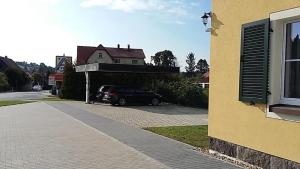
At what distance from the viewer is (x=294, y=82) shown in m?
7.94

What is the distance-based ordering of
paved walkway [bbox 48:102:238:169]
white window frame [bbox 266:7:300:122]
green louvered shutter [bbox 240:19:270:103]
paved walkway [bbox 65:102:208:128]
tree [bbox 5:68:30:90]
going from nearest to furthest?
white window frame [bbox 266:7:300:122]
green louvered shutter [bbox 240:19:270:103]
paved walkway [bbox 48:102:238:169]
paved walkway [bbox 65:102:208:128]
tree [bbox 5:68:30:90]

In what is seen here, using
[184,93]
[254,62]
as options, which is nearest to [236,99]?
[254,62]

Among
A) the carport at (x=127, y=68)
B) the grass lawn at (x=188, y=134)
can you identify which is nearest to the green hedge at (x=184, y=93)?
the carport at (x=127, y=68)

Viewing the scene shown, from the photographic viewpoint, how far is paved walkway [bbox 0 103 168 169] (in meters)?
9.26

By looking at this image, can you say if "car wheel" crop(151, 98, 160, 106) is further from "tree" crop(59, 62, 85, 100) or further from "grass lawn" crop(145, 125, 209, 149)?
"grass lawn" crop(145, 125, 209, 149)

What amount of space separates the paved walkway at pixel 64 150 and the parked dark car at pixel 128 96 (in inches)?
605

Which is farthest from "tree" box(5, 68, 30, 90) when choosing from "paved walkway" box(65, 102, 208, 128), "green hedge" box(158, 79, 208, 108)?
"paved walkway" box(65, 102, 208, 128)

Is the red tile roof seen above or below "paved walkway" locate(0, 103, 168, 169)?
above

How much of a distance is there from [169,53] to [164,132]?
108 m

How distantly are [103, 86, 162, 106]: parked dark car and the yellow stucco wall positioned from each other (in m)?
21.8

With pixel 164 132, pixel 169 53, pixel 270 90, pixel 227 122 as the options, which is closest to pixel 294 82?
pixel 270 90

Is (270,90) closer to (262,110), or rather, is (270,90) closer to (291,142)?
(262,110)

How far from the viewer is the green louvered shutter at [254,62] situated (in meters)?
8.35

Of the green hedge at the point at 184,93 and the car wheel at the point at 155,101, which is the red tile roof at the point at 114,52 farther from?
the car wheel at the point at 155,101
